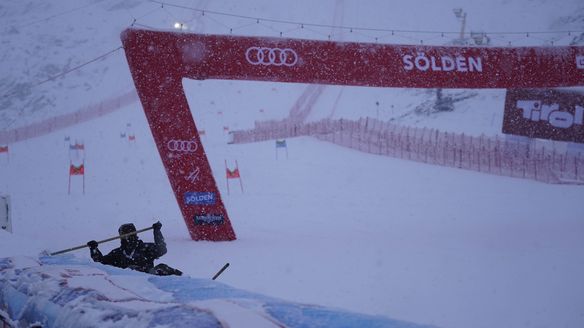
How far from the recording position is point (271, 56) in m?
8.03

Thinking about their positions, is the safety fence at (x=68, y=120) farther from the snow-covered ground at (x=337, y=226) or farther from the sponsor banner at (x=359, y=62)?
the sponsor banner at (x=359, y=62)

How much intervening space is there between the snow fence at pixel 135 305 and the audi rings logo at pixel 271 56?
5.42 metres

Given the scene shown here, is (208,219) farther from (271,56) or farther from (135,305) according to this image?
(135,305)

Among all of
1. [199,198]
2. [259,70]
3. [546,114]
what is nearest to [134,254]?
[199,198]

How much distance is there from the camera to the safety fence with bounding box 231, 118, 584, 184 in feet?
53.5

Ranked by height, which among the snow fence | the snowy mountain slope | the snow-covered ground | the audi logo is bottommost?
the snow-covered ground

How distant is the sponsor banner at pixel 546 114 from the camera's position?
1614 centimetres

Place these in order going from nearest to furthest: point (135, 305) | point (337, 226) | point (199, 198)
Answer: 1. point (135, 305)
2. point (199, 198)
3. point (337, 226)

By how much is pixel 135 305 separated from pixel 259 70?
623 centimetres

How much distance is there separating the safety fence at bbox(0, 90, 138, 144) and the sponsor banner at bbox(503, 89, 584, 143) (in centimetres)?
2972

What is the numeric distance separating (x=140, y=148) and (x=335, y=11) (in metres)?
46.2

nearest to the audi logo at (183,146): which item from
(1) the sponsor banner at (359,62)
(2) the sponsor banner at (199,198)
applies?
(2) the sponsor banner at (199,198)

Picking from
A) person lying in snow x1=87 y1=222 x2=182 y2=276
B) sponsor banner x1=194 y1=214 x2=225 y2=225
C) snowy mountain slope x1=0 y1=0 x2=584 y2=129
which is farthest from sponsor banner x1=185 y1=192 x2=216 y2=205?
snowy mountain slope x1=0 y1=0 x2=584 y2=129

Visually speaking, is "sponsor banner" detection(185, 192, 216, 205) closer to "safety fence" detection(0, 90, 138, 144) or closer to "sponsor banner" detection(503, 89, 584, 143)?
"sponsor banner" detection(503, 89, 584, 143)
